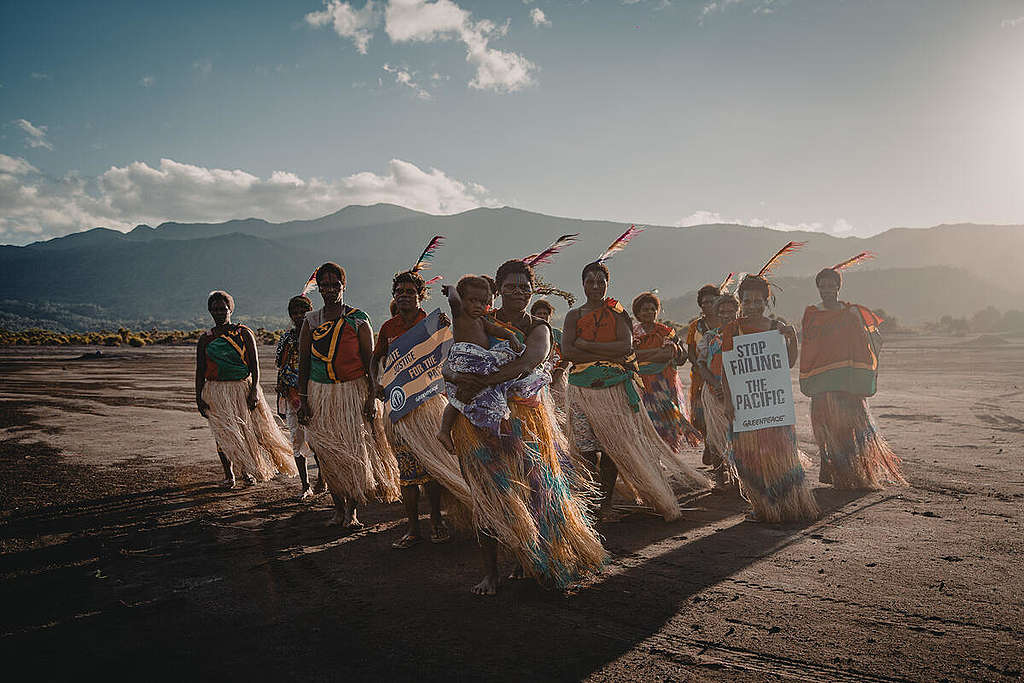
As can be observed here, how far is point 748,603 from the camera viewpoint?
3.32m

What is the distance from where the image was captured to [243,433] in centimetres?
639

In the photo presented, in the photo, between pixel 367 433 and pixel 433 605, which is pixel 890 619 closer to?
pixel 433 605

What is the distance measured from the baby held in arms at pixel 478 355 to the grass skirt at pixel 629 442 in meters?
1.61

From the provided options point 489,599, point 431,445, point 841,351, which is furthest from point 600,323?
point 841,351

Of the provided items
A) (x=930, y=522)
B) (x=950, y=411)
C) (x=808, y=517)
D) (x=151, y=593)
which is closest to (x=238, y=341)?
(x=151, y=593)

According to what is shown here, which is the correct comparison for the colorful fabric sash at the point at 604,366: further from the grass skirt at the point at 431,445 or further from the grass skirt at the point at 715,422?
the grass skirt at the point at 715,422

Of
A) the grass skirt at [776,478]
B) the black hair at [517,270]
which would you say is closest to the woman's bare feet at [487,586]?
the black hair at [517,270]

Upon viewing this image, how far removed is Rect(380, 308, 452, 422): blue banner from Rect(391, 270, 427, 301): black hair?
374 mm

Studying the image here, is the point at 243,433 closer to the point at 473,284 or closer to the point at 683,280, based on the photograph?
the point at 473,284

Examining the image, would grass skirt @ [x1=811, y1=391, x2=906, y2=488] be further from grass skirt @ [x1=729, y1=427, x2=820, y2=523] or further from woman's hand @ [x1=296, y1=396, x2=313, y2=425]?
woman's hand @ [x1=296, y1=396, x2=313, y2=425]

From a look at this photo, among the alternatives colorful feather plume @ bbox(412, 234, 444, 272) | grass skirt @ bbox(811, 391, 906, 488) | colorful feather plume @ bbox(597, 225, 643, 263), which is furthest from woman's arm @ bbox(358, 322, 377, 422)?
grass skirt @ bbox(811, 391, 906, 488)

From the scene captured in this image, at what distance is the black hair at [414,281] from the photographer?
4.76 m

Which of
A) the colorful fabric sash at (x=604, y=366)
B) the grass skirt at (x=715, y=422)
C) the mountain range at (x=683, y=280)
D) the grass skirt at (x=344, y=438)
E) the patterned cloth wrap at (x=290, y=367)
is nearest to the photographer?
the grass skirt at (x=344, y=438)

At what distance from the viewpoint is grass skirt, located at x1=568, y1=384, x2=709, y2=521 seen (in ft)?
15.9
